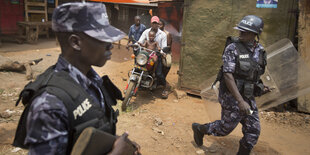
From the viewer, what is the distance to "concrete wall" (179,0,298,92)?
15.7ft

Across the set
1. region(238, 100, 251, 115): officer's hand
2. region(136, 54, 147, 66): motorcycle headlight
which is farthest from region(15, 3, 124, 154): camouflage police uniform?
region(136, 54, 147, 66): motorcycle headlight

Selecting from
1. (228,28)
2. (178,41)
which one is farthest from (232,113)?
(178,41)

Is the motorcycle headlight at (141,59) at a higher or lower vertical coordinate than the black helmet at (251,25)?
lower

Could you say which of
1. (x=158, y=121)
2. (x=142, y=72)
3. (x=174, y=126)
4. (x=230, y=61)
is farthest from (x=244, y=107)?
(x=142, y=72)

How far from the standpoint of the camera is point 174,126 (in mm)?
4434

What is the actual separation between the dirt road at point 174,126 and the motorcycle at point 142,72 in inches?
15.8

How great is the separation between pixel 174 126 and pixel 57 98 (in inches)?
138

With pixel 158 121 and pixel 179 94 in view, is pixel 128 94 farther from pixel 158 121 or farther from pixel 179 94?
pixel 179 94

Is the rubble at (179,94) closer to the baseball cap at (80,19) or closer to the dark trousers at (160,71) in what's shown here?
the dark trousers at (160,71)

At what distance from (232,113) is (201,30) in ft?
9.69

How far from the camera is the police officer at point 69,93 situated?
1089 mm

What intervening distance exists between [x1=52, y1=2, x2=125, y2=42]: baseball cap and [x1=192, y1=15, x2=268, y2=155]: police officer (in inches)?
79.6

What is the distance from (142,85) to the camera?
5.47 metres

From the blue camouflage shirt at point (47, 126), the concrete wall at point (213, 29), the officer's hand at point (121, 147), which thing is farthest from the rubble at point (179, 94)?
the blue camouflage shirt at point (47, 126)
